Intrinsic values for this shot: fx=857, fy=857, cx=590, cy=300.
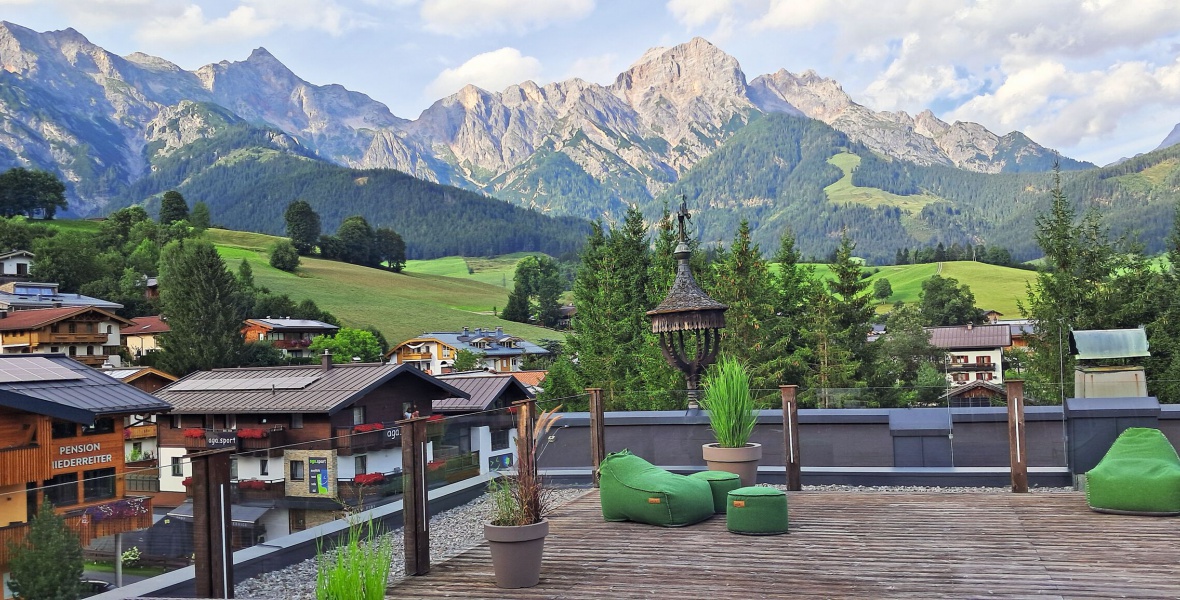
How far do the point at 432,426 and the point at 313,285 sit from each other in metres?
81.1

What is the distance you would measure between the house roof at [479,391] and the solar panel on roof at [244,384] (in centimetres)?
449

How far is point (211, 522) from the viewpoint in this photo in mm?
4684

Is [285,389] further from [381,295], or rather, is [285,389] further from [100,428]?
[381,295]

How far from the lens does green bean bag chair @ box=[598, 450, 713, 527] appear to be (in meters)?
6.79

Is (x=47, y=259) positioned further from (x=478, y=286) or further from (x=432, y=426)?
(x=432, y=426)

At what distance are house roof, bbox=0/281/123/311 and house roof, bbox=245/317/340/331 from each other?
32.3 ft

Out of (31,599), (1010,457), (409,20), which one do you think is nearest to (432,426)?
(31,599)

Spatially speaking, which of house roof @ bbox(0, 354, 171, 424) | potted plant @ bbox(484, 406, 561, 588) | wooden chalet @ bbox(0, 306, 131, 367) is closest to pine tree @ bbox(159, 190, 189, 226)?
wooden chalet @ bbox(0, 306, 131, 367)

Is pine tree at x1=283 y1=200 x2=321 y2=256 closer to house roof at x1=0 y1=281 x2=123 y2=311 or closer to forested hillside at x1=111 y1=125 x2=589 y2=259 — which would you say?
house roof at x1=0 y1=281 x2=123 y2=311

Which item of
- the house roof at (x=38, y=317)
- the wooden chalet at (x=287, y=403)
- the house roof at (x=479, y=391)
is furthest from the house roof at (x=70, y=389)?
the house roof at (x=38, y=317)

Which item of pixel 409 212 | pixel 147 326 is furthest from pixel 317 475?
pixel 409 212

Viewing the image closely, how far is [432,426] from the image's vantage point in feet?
20.3

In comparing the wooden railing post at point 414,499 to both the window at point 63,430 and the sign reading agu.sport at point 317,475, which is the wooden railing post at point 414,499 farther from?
the window at point 63,430

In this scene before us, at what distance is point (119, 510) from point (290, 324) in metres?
65.4
